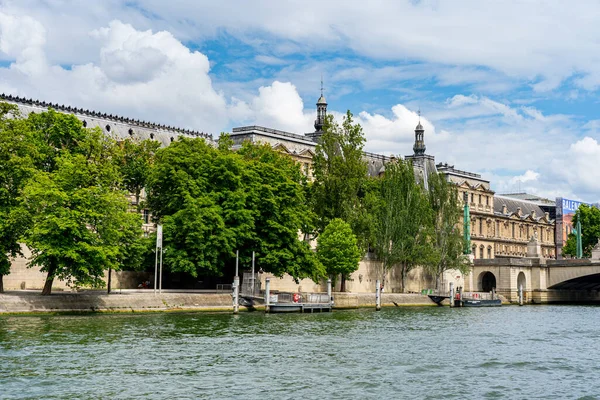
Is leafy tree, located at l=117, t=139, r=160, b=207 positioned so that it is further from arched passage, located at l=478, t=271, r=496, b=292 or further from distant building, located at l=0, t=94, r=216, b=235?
arched passage, located at l=478, t=271, r=496, b=292

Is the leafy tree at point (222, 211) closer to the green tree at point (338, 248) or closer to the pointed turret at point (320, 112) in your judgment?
the green tree at point (338, 248)

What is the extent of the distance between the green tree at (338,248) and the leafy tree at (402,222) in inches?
440

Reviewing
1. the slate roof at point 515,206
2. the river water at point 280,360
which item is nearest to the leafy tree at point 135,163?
the river water at point 280,360

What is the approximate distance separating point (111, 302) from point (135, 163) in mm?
21261

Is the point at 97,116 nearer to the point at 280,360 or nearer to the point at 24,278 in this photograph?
the point at 24,278

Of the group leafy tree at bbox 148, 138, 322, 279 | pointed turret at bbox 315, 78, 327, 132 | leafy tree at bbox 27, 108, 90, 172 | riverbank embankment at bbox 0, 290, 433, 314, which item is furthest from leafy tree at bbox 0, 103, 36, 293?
pointed turret at bbox 315, 78, 327, 132

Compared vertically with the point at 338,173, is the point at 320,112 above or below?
above

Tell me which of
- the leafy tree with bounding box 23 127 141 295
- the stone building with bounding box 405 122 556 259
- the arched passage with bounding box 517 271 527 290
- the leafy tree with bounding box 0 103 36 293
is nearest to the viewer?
the leafy tree with bounding box 23 127 141 295

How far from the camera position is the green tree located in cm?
9056

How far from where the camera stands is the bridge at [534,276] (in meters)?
124

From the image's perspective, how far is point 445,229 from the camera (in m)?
112

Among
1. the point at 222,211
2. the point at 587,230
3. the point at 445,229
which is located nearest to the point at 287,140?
the point at 445,229

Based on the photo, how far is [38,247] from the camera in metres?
61.8

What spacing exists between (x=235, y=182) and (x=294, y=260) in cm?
933
